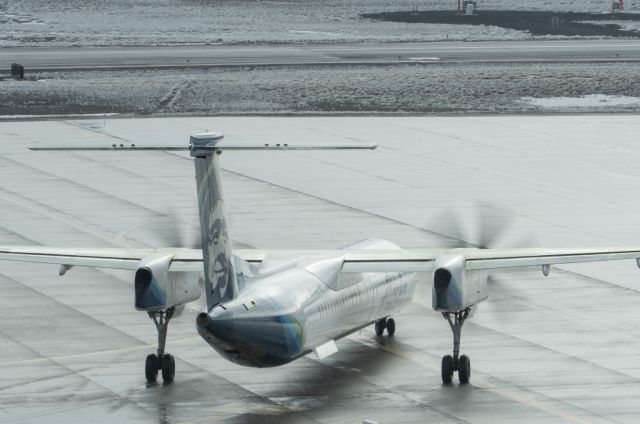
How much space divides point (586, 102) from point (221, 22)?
64806mm

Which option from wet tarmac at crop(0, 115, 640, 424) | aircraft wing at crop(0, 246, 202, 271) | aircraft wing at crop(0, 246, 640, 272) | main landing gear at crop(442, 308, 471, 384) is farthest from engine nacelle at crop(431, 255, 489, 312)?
aircraft wing at crop(0, 246, 202, 271)

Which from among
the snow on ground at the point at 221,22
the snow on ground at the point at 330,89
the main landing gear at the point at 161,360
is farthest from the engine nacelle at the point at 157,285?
the snow on ground at the point at 221,22

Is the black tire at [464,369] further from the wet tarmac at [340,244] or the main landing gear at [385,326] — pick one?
the main landing gear at [385,326]

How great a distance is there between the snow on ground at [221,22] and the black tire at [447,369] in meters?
96.1

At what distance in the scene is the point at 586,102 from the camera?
8750cm

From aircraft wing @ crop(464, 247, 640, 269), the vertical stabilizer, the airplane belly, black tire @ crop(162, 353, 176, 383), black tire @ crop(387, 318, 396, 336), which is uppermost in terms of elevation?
the vertical stabilizer

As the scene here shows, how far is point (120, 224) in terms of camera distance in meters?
51.6

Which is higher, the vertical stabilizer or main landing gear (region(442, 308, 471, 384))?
the vertical stabilizer

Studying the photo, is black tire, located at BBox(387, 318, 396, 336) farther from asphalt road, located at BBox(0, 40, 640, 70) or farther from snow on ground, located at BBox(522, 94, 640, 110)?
asphalt road, located at BBox(0, 40, 640, 70)

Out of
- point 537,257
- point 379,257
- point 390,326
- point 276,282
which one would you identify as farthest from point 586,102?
point 276,282

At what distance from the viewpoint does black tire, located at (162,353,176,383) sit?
31672 millimetres

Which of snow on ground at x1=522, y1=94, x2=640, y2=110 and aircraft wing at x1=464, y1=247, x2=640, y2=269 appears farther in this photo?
snow on ground at x1=522, y1=94, x2=640, y2=110

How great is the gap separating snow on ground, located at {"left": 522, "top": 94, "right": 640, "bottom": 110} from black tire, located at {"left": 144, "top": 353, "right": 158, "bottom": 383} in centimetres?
5792

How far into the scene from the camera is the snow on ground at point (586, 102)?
282 ft
